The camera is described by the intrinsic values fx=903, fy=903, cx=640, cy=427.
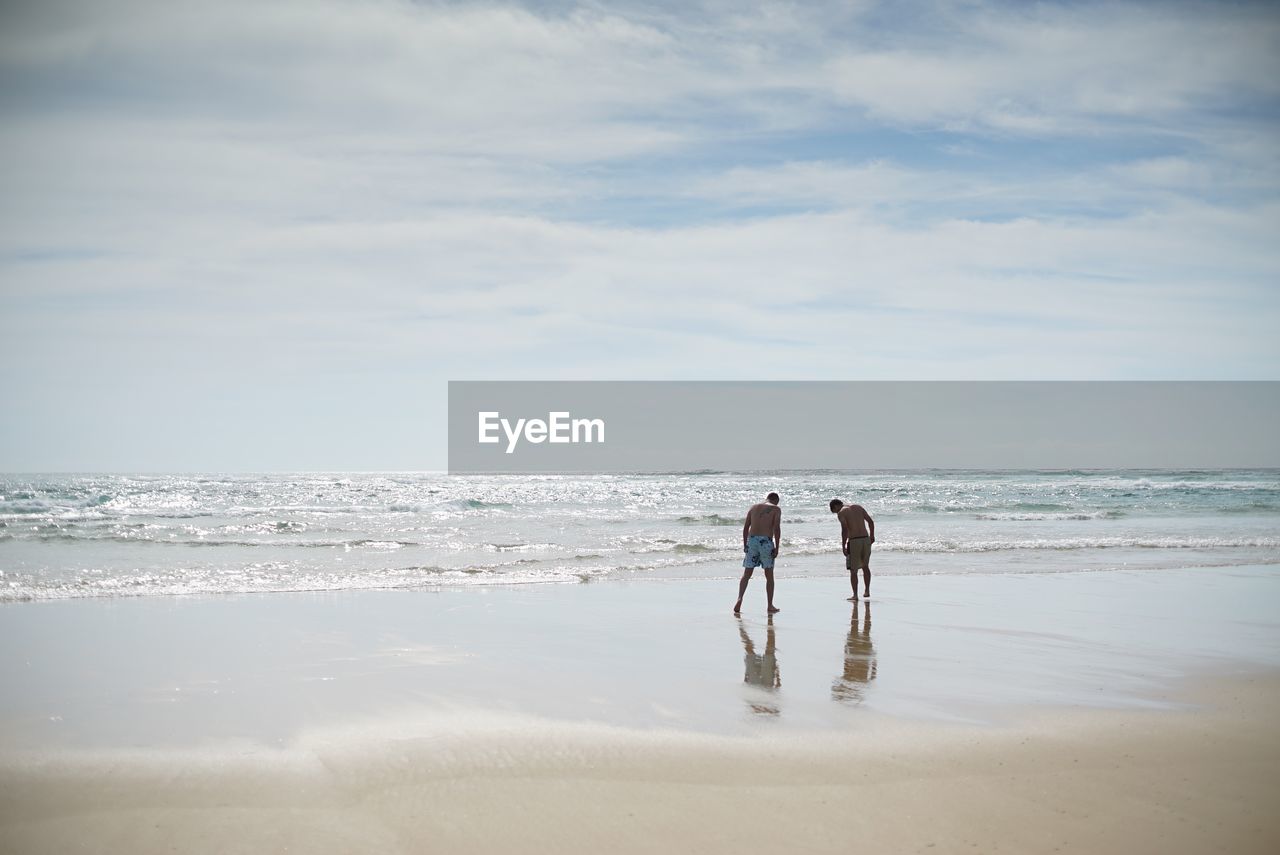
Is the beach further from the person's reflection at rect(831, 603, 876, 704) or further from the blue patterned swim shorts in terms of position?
the blue patterned swim shorts

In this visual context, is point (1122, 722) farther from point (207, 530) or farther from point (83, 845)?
point (207, 530)

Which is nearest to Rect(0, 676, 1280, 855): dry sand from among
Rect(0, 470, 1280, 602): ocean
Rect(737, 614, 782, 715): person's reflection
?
Rect(737, 614, 782, 715): person's reflection

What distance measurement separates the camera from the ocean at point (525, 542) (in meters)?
16.0

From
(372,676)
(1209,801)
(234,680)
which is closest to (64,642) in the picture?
(234,680)

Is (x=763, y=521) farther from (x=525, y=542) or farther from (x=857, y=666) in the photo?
(x=525, y=542)

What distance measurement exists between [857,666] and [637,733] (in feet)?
10.0

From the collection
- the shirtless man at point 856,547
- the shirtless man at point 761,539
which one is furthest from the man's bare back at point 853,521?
the shirtless man at point 761,539

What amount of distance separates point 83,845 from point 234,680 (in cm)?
335

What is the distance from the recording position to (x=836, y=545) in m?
22.2

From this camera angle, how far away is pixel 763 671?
8219 mm

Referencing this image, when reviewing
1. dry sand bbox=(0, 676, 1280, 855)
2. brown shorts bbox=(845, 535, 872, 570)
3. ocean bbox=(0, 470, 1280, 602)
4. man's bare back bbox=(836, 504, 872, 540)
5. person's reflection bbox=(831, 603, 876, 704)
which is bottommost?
ocean bbox=(0, 470, 1280, 602)

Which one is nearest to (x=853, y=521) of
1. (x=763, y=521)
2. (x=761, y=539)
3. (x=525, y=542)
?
(x=763, y=521)

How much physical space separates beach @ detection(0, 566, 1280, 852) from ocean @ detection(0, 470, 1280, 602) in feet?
15.4

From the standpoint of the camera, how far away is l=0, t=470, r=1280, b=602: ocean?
16016 mm
